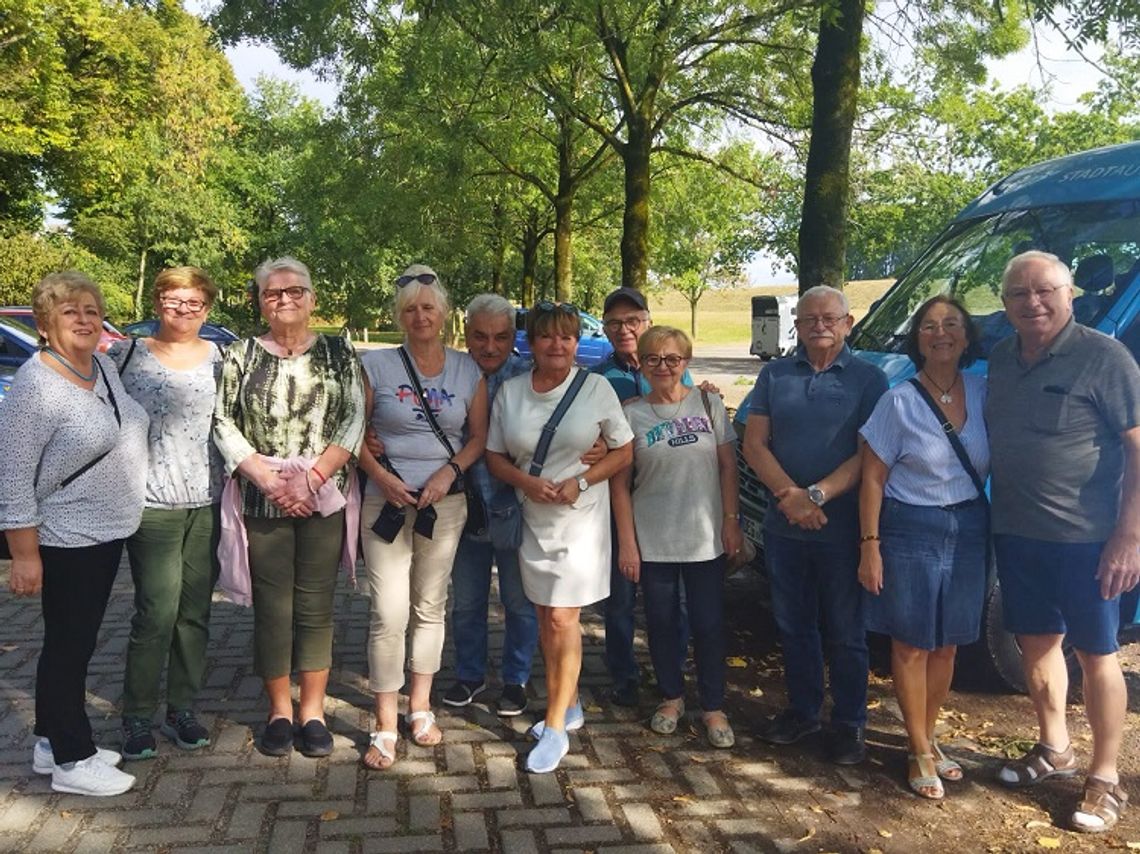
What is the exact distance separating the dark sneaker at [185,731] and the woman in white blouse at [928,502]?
114 inches

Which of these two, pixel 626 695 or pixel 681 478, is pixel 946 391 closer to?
pixel 681 478

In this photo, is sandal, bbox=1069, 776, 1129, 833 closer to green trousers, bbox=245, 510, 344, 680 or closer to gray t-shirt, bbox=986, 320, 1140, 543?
gray t-shirt, bbox=986, 320, 1140, 543

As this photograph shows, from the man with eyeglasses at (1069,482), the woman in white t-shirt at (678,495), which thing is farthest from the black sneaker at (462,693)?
the man with eyeglasses at (1069,482)

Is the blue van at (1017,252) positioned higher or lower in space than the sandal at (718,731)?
higher

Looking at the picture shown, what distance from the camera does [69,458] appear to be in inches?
133

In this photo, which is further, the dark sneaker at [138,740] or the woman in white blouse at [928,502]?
the dark sneaker at [138,740]

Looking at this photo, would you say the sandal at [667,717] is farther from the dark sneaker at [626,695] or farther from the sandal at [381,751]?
the sandal at [381,751]

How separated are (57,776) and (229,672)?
1.31 m

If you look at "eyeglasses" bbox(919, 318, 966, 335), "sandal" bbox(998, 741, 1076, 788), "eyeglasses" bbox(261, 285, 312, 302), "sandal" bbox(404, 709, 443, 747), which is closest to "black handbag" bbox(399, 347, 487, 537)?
"eyeglasses" bbox(261, 285, 312, 302)

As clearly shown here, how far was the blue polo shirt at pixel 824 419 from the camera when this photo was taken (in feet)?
12.4

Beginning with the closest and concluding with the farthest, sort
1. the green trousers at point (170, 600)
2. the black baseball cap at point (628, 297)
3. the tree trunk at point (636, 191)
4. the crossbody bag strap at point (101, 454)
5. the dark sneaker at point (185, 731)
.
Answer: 1. the crossbody bag strap at point (101, 454)
2. the green trousers at point (170, 600)
3. the dark sneaker at point (185, 731)
4. the black baseball cap at point (628, 297)
5. the tree trunk at point (636, 191)

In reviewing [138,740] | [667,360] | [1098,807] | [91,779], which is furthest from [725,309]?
[91,779]

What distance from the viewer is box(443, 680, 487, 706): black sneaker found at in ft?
14.6

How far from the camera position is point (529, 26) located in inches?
317
